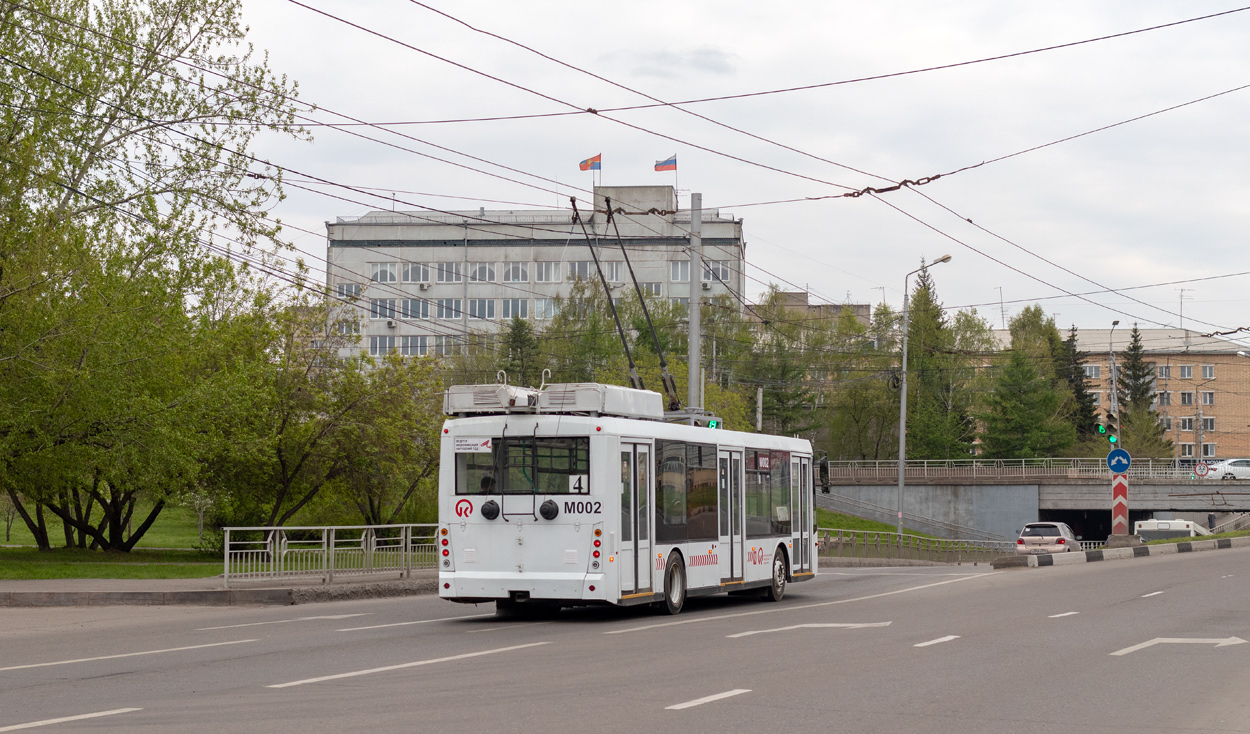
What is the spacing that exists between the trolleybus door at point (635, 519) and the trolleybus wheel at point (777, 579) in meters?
4.64

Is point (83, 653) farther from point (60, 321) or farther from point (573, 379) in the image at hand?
point (573, 379)

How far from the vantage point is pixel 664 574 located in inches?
707

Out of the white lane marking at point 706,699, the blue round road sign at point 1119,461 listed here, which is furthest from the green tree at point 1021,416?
the white lane marking at point 706,699

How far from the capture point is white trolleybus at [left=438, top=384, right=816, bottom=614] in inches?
659

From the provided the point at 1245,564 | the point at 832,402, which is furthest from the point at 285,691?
the point at 832,402

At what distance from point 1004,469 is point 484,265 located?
43.0 m

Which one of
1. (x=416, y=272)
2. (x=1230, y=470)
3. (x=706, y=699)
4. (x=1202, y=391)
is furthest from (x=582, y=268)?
(x=706, y=699)

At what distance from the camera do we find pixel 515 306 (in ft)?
320

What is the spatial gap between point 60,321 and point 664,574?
1424 centimetres

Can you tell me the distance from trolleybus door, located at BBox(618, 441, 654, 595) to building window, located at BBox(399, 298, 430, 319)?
266 ft

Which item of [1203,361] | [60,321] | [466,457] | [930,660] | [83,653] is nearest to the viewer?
[930,660]

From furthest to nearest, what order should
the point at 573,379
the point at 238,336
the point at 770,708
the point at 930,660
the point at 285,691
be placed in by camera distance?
the point at 573,379 < the point at 238,336 < the point at 930,660 < the point at 285,691 < the point at 770,708

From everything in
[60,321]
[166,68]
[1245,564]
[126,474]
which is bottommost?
[1245,564]

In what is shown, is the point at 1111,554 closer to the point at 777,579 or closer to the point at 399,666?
the point at 777,579
